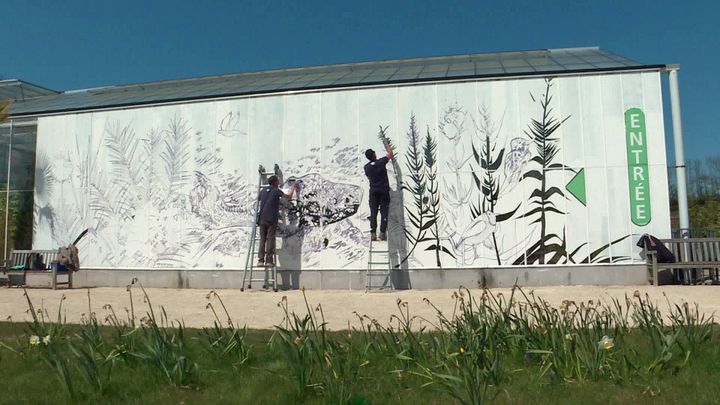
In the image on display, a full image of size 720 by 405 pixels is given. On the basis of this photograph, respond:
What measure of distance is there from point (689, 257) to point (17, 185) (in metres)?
14.8

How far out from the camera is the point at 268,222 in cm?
1129

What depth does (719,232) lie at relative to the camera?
16.2m

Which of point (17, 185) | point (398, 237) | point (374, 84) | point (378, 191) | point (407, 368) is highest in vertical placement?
point (374, 84)

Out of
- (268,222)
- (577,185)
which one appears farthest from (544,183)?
(268,222)

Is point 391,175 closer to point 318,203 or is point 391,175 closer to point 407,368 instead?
point 318,203

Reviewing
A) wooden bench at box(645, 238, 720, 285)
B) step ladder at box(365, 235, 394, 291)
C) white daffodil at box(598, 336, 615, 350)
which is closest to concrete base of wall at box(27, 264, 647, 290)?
step ladder at box(365, 235, 394, 291)

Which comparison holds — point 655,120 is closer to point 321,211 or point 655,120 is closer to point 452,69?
point 452,69

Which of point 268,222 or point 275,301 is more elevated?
point 268,222

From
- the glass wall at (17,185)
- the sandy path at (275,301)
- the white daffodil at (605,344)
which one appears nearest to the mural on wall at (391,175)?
the sandy path at (275,301)

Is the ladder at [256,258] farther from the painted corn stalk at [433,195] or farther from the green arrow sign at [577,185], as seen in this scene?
the green arrow sign at [577,185]

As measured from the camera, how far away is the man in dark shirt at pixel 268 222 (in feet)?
36.9

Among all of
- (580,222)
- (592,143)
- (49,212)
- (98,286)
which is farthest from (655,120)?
(49,212)

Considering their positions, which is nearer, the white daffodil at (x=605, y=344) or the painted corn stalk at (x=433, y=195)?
the white daffodil at (x=605, y=344)

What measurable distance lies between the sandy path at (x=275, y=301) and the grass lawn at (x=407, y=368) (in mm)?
2173
